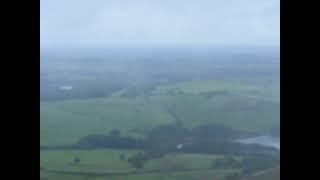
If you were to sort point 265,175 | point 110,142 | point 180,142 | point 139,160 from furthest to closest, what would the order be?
point 180,142
point 110,142
point 139,160
point 265,175

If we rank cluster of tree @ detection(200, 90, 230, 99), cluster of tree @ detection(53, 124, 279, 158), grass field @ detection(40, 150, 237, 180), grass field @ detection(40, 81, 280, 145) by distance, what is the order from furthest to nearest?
cluster of tree @ detection(200, 90, 230, 99)
grass field @ detection(40, 81, 280, 145)
cluster of tree @ detection(53, 124, 279, 158)
grass field @ detection(40, 150, 237, 180)

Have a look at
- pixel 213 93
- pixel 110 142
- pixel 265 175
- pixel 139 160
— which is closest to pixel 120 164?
pixel 139 160

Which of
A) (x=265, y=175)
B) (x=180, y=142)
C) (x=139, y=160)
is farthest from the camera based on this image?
(x=180, y=142)

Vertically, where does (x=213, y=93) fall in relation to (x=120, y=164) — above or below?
above

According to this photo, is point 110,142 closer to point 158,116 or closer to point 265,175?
point 158,116

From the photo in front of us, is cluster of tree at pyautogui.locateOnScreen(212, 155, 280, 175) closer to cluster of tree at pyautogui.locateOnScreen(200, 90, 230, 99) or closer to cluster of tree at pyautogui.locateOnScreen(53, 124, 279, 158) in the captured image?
cluster of tree at pyautogui.locateOnScreen(53, 124, 279, 158)

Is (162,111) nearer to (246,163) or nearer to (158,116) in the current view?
(158,116)

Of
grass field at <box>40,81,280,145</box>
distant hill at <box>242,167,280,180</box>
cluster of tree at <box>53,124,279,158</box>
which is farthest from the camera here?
grass field at <box>40,81,280,145</box>

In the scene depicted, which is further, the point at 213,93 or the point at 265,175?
the point at 213,93

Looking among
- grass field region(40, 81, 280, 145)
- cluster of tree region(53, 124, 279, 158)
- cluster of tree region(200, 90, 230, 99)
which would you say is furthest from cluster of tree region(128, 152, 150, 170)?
cluster of tree region(200, 90, 230, 99)
